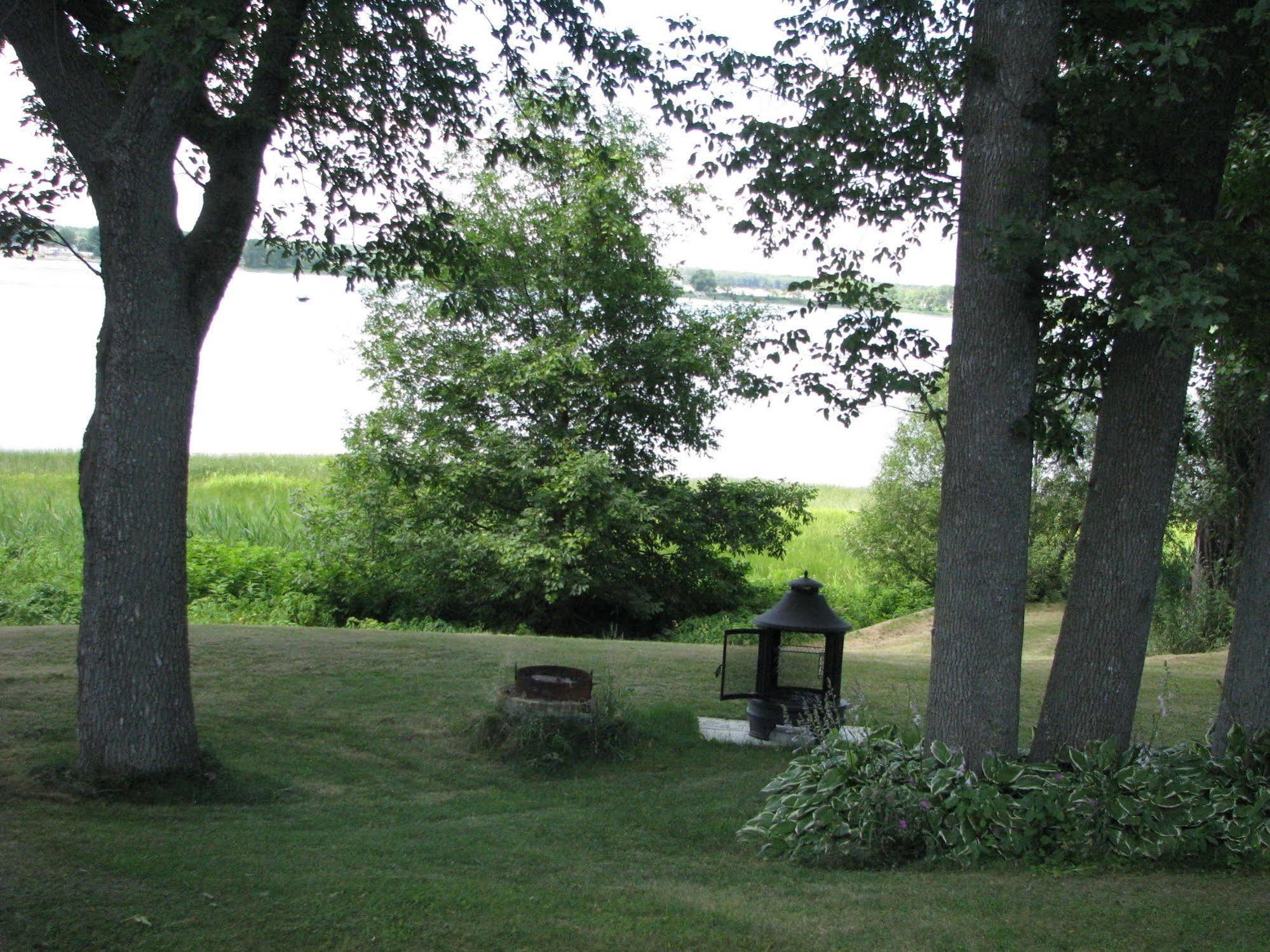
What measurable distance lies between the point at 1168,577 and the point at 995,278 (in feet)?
46.0

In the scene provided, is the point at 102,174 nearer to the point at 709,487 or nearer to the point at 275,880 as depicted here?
the point at 275,880

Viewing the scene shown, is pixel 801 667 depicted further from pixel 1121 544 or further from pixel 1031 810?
pixel 1031 810

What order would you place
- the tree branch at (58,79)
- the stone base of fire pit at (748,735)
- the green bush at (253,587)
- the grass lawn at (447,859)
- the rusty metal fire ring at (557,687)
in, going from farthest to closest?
1. the green bush at (253,587)
2. the stone base of fire pit at (748,735)
3. the rusty metal fire ring at (557,687)
4. the tree branch at (58,79)
5. the grass lawn at (447,859)

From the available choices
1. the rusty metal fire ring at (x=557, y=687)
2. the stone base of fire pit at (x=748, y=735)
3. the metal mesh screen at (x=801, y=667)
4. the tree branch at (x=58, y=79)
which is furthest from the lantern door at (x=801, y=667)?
the tree branch at (x=58, y=79)

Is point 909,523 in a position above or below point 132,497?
A: above

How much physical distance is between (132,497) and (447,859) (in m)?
2.89

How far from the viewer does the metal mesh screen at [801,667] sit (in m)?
9.10

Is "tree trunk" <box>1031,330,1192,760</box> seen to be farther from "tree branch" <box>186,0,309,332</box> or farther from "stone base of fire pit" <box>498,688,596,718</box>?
"tree branch" <box>186,0,309,332</box>

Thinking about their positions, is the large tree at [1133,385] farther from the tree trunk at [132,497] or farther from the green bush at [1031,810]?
the tree trunk at [132,497]

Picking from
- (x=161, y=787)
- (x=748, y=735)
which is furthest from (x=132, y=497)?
(x=748, y=735)

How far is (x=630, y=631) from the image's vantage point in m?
19.5

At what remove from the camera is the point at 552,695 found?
816 centimetres

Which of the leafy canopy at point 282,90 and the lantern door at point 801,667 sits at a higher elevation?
the leafy canopy at point 282,90

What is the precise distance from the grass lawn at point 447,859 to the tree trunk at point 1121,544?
125 centimetres
